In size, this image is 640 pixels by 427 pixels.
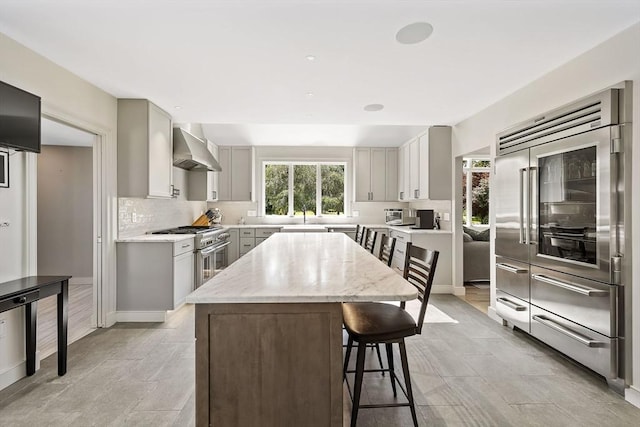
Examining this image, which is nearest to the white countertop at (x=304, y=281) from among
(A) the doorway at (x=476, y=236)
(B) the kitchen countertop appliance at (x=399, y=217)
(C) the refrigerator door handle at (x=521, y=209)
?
(C) the refrigerator door handle at (x=521, y=209)

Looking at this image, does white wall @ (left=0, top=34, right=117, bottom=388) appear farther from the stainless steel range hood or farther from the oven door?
the oven door

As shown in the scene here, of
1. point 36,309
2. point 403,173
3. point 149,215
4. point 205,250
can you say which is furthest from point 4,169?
point 403,173

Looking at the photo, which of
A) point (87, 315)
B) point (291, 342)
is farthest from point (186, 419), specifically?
point (87, 315)

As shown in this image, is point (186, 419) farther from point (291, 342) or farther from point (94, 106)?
point (94, 106)

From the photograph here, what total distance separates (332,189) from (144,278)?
4103mm

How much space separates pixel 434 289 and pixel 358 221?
2323mm

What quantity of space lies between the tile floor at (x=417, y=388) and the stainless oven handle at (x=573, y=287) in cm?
62

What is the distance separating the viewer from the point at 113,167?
3641 millimetres

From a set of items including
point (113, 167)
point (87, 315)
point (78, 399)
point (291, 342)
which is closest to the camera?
point (291, 342)

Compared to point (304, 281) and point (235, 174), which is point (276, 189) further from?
point (304, 281)

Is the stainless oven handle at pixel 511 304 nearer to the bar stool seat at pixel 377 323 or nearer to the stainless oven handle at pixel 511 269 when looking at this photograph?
the stainless oven handle at pixel 511 269

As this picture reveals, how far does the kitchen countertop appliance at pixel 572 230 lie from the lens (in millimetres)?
2223

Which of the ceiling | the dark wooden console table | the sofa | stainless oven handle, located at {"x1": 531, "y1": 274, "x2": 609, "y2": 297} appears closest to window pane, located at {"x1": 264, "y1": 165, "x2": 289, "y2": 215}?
the ceiling

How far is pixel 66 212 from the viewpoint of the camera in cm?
537
